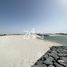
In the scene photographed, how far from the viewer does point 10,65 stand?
625cm

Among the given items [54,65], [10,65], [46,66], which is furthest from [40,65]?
[10,65]

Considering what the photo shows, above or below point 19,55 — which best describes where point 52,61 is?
below

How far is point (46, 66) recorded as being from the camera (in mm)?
6309

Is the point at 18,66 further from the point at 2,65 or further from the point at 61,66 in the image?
the point at 61,66

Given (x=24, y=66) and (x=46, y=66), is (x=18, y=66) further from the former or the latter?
(x=46, y=66)

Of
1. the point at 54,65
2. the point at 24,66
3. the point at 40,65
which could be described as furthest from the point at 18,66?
the point at 54,65

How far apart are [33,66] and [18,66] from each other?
80cm

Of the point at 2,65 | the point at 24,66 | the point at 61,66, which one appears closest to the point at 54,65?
the point at 61,66

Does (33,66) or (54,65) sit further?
(54,65)

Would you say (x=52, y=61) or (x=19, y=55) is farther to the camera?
(x=19, y=55)

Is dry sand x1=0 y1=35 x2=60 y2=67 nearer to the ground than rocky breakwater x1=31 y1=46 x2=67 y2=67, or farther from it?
farther from it

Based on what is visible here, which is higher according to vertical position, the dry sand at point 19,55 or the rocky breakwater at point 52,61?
the dry sand at point 19,55

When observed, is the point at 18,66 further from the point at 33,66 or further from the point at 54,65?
the point at 54,65

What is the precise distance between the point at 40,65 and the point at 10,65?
1.65 metres
